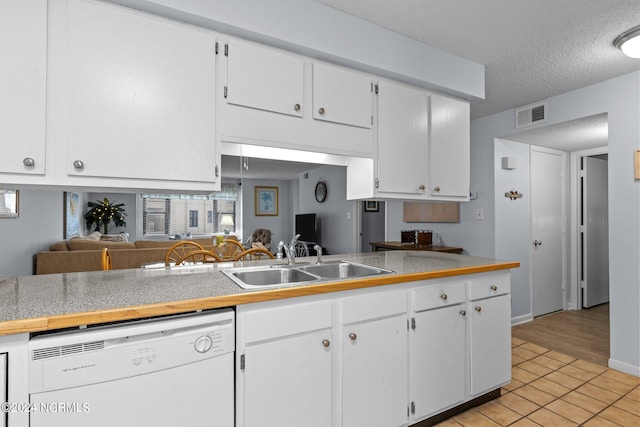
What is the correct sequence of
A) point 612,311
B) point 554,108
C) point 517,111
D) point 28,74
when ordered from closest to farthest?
point 28,74
point 612,311
point 554,108
point 517,111

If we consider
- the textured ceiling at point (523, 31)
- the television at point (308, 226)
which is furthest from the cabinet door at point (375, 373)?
the television at point (308, 226)

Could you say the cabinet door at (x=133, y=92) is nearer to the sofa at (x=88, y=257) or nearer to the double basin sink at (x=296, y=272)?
the double basin sink at (x=296, y=272)

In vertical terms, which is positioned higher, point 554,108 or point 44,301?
point 554,108

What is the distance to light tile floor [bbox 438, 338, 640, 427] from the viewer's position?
6.41 feet

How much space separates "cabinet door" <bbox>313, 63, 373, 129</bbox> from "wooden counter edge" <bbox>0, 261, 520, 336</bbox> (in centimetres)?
99

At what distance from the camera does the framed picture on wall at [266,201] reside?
8.73 meters

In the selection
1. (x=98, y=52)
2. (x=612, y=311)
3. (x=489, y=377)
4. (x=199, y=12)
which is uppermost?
(x=199, y=12)

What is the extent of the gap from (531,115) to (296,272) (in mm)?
2954

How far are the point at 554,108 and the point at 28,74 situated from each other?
3.89 meters

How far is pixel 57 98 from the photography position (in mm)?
1365

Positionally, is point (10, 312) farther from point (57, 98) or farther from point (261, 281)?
point (261, 281)

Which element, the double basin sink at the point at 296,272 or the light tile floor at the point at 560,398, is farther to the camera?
the light tile floor at the point at 560,398

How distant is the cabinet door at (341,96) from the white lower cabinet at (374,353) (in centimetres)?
105

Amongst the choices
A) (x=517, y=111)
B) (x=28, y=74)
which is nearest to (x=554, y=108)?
(x=517, y=111)
